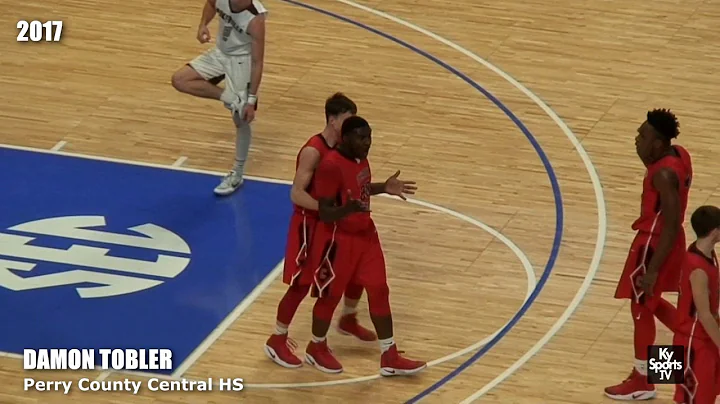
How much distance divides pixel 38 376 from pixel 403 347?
268 cm

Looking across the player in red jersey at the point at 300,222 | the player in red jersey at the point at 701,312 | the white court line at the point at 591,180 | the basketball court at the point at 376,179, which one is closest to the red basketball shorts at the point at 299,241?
the player in red jersey at the point at 300,222

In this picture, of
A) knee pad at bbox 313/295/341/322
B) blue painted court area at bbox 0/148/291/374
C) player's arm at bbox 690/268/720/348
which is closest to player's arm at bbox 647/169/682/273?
player's arm at bbox 690/268/720/348

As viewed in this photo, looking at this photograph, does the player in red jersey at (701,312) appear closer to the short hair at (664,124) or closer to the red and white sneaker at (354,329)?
the short hair at (664,124)

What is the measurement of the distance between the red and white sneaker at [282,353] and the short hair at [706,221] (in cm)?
313

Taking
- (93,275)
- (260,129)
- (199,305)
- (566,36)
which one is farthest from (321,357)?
(566,36)

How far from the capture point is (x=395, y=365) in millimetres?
11320

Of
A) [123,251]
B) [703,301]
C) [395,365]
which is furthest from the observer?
[123,251]

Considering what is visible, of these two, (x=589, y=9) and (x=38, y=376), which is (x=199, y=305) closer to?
(x=38, y=376)

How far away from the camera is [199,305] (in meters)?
12.4

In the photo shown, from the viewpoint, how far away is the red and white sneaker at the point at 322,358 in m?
11.4

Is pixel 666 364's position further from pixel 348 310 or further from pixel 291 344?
pixel 291 344

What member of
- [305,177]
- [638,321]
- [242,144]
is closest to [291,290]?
[305,177]

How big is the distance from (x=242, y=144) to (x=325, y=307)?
3.08 m

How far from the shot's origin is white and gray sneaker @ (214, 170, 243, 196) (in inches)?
554
